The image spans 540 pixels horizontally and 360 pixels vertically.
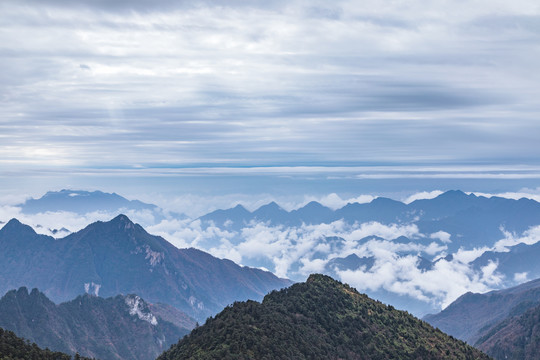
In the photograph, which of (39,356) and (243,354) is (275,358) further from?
(39,356)

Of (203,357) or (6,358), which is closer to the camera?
(6,358)

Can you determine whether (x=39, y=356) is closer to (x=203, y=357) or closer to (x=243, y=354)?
(x=203, y=357)

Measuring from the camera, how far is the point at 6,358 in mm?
171500

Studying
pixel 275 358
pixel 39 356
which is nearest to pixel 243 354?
pixel 275 358

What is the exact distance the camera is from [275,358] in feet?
652

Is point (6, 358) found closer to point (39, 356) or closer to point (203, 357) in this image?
point (39, 356)

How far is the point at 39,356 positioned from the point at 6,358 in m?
18.4

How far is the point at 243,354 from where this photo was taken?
19488 cm

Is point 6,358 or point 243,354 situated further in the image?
point 243,354

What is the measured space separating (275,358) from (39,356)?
6916 centimetres

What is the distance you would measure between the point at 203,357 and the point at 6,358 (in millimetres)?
54969

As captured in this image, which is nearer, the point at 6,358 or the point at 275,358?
the point at 6,358

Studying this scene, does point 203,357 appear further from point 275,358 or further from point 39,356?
point 39,356

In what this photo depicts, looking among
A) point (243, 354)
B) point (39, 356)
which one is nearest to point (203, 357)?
point (243, 354)
